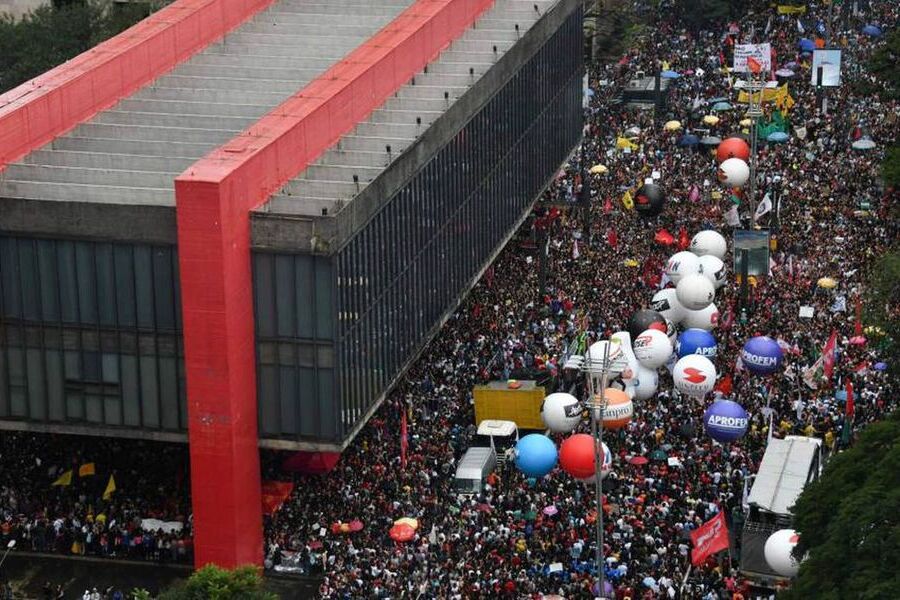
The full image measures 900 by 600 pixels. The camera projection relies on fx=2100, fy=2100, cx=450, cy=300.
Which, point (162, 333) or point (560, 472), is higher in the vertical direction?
point (162, 333)

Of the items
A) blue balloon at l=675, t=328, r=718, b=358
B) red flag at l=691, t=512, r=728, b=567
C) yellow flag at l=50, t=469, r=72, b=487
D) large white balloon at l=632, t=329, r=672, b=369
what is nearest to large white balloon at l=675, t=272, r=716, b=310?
blue balloon at l=675, t=328, r=718, b=358

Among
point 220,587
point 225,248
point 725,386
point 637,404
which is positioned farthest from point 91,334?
point 725,386

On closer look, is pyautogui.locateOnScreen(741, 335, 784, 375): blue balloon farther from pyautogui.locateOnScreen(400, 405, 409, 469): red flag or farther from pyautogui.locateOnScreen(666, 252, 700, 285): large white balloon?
pyautogui.locateOnScreen(400, 405, 409, 469): red flag

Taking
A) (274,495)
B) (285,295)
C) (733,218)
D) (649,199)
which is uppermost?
(285,295)

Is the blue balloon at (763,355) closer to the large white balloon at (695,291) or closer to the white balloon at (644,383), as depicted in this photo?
the white balloon at (644,383)

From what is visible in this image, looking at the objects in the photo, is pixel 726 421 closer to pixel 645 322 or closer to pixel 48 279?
pixel 645 322

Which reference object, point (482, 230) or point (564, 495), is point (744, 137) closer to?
point (482, 230)

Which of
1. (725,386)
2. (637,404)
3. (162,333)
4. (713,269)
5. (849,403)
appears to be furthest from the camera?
(713,269)
